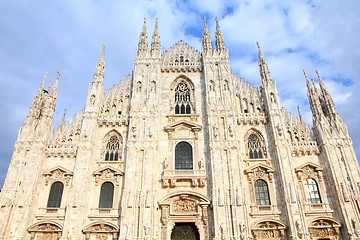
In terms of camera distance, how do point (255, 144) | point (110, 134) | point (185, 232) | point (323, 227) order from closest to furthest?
1. point (323, 227)
2. point (185, 232)
3. point (255, 144)
4. point (110, 134)

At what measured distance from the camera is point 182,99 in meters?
24.3

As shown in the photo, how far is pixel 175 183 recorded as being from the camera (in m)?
20.0

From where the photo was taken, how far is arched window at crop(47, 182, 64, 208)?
64.4ft

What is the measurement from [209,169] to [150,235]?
650 cm

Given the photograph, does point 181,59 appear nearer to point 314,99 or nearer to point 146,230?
point 314,99

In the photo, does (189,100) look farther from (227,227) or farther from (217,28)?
(227,227)

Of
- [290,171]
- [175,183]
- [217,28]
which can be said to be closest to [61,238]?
[175,183]

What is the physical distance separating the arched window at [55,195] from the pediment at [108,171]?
278 cm

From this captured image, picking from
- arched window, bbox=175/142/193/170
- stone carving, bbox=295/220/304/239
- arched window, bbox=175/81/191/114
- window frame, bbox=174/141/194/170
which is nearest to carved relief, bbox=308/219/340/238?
stone carving, bbox=295/220/304/239

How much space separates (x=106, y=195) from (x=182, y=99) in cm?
1065

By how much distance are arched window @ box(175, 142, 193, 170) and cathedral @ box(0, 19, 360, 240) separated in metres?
0.08

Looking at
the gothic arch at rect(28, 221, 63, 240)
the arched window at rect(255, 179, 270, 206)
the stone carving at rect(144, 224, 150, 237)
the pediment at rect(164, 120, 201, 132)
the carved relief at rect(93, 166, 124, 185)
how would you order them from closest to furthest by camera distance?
the stone carving at rect(144, 224, 150, 237), the gothic arch at rect(28, 221, 63, 240), the arched window at rect(255, 179, 270, 206), the carved relief at rect(93, 166, 124, 185), the pediment at rect(164, 120, 201, 132)

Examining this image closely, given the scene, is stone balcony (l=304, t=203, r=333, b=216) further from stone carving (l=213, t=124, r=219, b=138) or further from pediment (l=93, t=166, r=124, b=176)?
pediment (l=93, t=166, r=124, b=176)

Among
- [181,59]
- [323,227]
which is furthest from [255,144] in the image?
[181,59]
